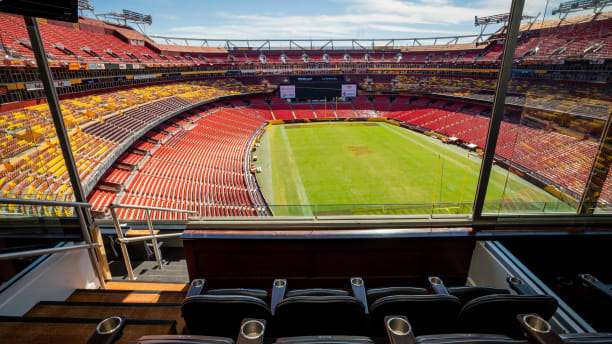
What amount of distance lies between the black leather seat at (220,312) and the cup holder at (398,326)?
692 millimetres

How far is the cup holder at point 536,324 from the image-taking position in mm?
1118

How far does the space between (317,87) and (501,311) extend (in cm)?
3716

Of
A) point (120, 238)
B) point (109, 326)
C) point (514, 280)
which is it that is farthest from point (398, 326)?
point (120, 238)

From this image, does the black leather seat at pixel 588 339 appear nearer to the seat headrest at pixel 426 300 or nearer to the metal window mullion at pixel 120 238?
the seat headrest at pixel 426 300

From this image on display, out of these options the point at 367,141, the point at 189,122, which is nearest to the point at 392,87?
the point at 367,141

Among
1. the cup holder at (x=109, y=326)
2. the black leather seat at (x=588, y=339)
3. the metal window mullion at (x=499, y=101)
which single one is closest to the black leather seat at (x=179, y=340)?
the cup holder at (x=109, y=326)

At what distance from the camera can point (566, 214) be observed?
8.53 ft

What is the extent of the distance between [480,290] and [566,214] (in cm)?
139

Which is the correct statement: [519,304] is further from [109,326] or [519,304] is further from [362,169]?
[362,169]

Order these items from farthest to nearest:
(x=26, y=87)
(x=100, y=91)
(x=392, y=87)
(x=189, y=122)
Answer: (x=392, y=87)
(x=189, y=122)
(x=100, y=91)
(x=26, y=87)

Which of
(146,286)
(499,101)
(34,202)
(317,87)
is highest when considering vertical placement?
(499,101)

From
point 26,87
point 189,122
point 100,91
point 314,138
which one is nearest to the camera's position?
point 26,87

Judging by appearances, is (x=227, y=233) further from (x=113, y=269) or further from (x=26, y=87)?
(x=26, y=87)

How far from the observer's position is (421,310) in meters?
Answer: 1.61
